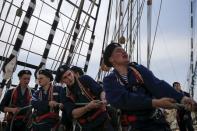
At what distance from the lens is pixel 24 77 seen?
20.6 ft

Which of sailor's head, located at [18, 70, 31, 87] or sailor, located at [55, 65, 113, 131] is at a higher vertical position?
sailor's head, located at [18, 70, 31, 87]

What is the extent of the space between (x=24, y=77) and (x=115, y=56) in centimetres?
358

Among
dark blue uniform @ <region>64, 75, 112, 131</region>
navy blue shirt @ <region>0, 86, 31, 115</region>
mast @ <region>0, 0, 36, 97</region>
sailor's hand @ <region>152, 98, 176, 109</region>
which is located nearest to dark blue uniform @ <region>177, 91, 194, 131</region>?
navy blue shirt @ <region>0, 86, 31, 115</region>

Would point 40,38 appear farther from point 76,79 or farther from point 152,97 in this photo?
point 152,97

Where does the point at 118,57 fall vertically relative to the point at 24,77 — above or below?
below

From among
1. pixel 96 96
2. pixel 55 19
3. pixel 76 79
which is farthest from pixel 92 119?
pixel 55 19

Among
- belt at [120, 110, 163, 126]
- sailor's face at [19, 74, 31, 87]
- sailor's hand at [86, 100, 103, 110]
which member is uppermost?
sailor's face at [19, 74, 31, 87]

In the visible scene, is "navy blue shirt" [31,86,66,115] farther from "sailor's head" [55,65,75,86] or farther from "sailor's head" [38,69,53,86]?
"sailor's head" [55,65,75,86]

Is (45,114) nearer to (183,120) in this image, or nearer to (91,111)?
(91,111)

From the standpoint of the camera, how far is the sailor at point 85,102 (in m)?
4.04

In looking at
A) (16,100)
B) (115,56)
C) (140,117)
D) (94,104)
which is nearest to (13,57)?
(16,100)

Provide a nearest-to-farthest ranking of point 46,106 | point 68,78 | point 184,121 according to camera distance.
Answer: point 68,78
point 46,106
point 184,121

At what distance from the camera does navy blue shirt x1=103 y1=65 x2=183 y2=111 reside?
8.69ft

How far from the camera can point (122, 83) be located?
288 cm
